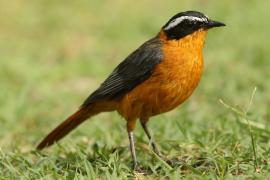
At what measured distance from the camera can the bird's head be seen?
7141 mm

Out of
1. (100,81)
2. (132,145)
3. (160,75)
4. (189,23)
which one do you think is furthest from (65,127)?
(100,81)

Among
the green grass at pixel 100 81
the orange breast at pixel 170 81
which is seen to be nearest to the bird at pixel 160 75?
the orange breast at pixel 170 81

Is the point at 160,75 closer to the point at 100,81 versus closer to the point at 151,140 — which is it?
the point at 151,140

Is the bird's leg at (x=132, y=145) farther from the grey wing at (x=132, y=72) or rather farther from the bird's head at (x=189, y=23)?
the bird's head at (x=189, y=23)

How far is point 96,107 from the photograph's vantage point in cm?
766

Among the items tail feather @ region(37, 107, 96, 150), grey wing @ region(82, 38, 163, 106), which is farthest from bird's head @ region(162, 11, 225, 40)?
tail feather @ region(37, 107, 96, 150)

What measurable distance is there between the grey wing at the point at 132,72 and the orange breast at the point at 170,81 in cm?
6

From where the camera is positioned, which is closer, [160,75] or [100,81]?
[160,75]

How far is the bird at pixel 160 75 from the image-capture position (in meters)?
6.93

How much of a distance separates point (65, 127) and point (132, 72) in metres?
0.94

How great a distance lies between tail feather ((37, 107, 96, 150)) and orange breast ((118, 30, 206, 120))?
64cm

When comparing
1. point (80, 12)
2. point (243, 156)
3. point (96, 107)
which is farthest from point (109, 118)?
point (80, 12)

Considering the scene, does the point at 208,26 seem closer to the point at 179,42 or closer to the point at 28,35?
the point at 179,42

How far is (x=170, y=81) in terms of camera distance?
6902mm
